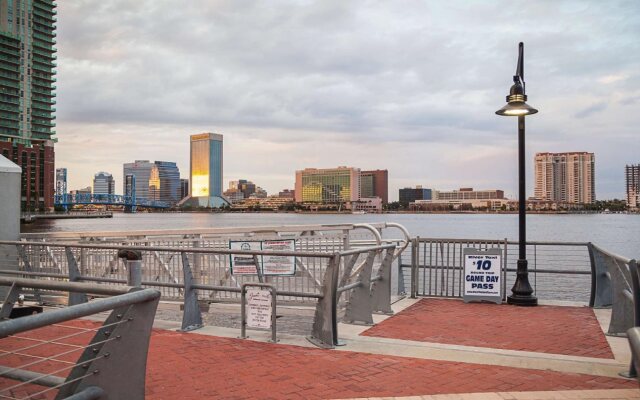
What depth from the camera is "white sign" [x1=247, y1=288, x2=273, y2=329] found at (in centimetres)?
834

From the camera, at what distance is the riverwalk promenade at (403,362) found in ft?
19.8

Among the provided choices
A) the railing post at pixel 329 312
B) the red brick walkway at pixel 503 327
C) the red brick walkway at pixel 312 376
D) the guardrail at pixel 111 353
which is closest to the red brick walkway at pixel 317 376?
the red brick walkway at pixel 312 376

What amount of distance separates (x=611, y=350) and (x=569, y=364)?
126cm

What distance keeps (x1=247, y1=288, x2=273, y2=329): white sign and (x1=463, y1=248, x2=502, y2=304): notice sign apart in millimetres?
5388

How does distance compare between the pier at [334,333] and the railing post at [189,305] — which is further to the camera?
the railing post at [189,305]

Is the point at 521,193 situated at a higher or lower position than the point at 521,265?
higher

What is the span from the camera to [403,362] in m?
7.15

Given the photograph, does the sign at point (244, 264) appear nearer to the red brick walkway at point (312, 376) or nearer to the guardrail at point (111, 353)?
the red brick walkway at point (312, 376)

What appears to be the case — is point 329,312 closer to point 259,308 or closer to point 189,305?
point 259,308

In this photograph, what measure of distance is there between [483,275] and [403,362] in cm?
547

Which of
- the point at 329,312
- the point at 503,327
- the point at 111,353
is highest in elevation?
the point at 111,353

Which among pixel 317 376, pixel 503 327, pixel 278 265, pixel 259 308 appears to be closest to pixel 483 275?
pixel 503 327

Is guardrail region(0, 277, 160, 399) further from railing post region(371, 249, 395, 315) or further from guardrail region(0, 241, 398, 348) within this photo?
railing post region(371, 249, 395, 315)

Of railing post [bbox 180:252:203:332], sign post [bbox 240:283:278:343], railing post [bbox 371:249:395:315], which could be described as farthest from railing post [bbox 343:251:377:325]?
Result: railing post [bbox 180:252:203:332]
